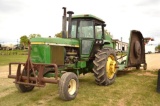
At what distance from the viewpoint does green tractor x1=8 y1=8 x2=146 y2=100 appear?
6379 mm

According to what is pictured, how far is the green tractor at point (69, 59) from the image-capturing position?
6379 mm

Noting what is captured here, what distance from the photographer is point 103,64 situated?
7.80 metres

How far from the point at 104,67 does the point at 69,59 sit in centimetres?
131

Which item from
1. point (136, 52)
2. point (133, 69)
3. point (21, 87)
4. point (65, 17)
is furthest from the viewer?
point (133, 69)

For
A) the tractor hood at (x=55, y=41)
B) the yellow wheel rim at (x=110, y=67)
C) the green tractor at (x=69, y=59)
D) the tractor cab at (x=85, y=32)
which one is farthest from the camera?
the yellow wheel rim at (x=110, y=67)

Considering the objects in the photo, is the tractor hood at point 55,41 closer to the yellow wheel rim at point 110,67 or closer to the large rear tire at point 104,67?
the large rear tire at point 104,67

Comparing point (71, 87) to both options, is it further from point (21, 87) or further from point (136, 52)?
point (136, 52)

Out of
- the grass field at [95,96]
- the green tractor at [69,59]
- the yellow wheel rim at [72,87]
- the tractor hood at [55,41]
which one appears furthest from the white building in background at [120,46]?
the yellow wheel rim at [72,87]

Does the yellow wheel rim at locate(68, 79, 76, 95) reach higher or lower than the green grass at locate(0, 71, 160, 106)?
higher

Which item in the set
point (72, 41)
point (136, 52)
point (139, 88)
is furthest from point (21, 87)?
point (136, 52)

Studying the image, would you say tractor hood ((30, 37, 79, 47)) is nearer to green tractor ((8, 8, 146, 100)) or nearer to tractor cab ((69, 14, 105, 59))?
green tractor ((8, 8, 146, 100))

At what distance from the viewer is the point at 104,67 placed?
25.6 ft

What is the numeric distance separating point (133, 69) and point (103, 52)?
4.87m

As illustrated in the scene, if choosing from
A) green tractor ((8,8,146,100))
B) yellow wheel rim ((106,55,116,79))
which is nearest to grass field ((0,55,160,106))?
green tractor ((8,8,146,100))
